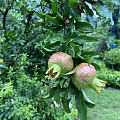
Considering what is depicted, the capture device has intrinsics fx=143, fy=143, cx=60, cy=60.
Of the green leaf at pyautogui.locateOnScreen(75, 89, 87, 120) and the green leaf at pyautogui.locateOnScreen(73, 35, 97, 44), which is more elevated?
the green leaf at pyautogui.locateOnScreen(73, 35, 97, 44)

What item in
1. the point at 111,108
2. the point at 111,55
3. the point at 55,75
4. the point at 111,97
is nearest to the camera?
the point at 55,75

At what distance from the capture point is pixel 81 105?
65 cm

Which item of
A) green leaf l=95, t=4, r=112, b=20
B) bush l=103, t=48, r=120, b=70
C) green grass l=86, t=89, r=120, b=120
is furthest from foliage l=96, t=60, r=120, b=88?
green leaf l=95, t=4, r=112, b=20

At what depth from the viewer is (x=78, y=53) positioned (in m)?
0.64

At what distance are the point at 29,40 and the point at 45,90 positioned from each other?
68 cm

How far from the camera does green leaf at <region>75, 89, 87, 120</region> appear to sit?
0.65 metres

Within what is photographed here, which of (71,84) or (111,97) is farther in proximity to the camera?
(111,97)

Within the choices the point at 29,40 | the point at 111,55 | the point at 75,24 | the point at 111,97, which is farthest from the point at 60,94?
the point at 111,55

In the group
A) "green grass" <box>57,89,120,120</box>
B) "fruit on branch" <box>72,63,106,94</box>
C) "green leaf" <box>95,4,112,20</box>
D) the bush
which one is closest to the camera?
"fruit on branch" <box>72,63,106,94</box>

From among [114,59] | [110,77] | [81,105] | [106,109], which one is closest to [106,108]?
[106,109]

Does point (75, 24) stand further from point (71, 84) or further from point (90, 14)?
point (71, 84)

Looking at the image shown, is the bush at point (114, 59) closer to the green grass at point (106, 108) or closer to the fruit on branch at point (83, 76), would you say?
the green grass at point (106, 108)

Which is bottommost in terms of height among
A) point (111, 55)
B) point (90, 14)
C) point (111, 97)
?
point (111, 97)

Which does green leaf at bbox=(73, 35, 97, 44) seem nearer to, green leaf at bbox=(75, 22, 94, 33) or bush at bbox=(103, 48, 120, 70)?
green leaf at bbox=(75, 22, 94, 33)
